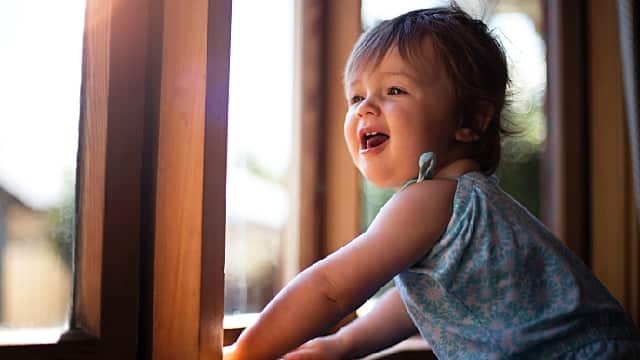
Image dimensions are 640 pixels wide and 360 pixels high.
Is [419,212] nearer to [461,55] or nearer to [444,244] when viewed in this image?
[444,244]

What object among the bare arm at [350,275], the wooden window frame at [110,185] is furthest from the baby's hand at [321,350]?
the wooden window frame at [110,185]

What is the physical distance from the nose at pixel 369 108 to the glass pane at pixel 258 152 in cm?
21

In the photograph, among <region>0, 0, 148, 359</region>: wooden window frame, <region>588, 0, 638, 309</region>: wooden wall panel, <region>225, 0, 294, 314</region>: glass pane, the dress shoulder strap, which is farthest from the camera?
<region>588, 0, 638, 309</region>: wooden wall panel

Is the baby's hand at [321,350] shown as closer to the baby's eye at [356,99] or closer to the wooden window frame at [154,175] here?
the wooden window frame at [154,175]

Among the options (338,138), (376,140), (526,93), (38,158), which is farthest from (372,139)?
(526,93)

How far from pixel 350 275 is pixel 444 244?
0.11 meters

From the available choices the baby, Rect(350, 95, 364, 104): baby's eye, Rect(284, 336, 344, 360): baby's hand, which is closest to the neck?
the baby

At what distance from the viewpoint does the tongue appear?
91cm

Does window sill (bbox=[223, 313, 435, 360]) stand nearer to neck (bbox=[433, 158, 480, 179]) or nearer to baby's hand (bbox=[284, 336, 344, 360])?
baby's hand (bbox=[284, 336, 344, 360])

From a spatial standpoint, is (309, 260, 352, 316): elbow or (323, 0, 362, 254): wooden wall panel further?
(323, 0, 362, 254): wooden wall panel

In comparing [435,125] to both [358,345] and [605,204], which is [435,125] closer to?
[358,345]

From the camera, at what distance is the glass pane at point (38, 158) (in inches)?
30.7

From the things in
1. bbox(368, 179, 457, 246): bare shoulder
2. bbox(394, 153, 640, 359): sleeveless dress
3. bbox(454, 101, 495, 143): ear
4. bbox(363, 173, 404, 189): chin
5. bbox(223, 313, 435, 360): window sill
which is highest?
bbox(454, 101, 495, 143): ear

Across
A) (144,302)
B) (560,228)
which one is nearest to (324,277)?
(144,302)
